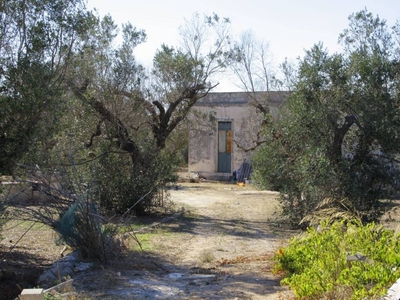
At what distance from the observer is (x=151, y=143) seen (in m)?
16.4

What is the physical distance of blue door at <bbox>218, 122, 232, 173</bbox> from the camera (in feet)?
111

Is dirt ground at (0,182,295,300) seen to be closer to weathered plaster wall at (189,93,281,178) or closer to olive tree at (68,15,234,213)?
olive tree at (68,15,234,213)

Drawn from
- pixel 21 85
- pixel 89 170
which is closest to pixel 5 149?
pixel 21 85

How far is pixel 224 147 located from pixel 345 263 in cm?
2743

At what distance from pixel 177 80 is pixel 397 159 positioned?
766cm

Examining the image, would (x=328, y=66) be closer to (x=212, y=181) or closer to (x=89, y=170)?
(x=89, y=170)

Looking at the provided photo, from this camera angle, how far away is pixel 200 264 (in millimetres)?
10148

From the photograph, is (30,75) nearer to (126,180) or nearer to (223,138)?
(126,180)

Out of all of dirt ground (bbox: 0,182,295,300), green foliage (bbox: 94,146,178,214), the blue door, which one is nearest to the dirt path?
dirt ground (bbox: 0,182,295,300)

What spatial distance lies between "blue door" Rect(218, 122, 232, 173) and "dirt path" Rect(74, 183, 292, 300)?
15.9m

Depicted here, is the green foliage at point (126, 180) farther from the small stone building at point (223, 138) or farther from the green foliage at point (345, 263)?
the small stone building at point (223, 138)

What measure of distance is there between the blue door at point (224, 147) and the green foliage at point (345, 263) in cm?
2550

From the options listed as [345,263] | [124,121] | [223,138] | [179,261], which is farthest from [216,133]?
[345,263]

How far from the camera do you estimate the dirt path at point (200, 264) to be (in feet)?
25.8
